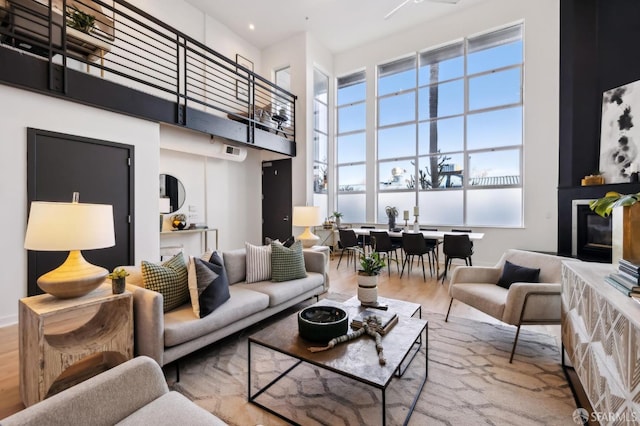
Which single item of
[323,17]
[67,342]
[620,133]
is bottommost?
[67,342]

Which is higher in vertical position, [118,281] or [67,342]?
[118,281]

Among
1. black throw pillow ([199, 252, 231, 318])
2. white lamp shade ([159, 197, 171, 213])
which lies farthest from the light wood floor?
white lamp shade ([159, 197, 171, 213])

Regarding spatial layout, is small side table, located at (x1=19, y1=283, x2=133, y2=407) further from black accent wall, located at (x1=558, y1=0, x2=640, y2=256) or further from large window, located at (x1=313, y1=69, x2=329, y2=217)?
black accent wall, located at (x1=558, y1=0, x2=640, y2=256)

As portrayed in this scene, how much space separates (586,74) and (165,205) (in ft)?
24.0

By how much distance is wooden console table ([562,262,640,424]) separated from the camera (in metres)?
1.06

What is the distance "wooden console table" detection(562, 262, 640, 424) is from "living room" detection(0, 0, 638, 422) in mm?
3695

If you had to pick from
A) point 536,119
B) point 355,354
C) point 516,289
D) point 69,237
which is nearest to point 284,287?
point 355,354

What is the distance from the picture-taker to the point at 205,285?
217cm

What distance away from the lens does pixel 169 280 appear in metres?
2.20

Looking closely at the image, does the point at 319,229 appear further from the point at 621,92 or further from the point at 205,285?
the point at 621,92

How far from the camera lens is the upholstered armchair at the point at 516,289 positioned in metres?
2.21

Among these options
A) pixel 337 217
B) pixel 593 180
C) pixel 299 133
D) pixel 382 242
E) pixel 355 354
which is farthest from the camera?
pixel 337 217

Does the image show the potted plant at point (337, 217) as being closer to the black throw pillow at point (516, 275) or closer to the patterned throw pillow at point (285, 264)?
the patterned throw pillow at point (285, 264)

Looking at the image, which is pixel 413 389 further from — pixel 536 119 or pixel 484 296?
pixel 536 119
